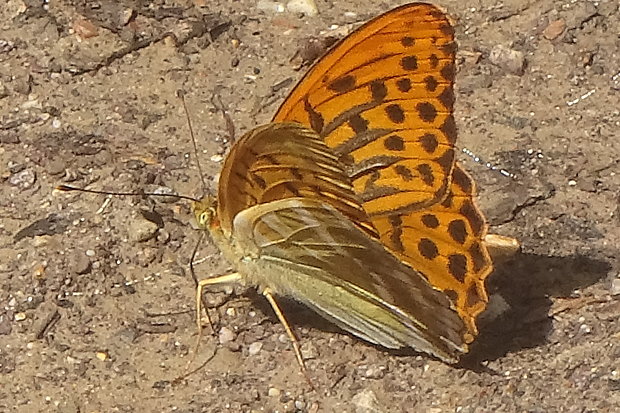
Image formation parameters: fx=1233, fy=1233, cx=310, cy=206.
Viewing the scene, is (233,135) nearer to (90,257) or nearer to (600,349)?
(90,257)

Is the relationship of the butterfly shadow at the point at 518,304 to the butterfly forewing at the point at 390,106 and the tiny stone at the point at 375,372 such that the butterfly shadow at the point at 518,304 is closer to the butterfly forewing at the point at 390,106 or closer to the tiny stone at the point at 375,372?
the tiny stone at the point at 375,372

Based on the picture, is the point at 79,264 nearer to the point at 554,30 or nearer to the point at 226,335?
the point at 226,335

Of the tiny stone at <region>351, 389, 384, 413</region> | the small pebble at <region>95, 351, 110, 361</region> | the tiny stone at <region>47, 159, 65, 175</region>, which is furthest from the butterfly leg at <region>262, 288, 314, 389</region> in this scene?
the tiny stone at <region>47, 159, 65, 175</region>

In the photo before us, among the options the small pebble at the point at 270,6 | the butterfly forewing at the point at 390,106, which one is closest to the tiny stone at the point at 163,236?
the butterfly forewing at the point at 390,106

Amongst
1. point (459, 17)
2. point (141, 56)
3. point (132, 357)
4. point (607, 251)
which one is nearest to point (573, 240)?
point (607, 251)

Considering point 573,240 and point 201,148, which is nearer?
point 573,240
